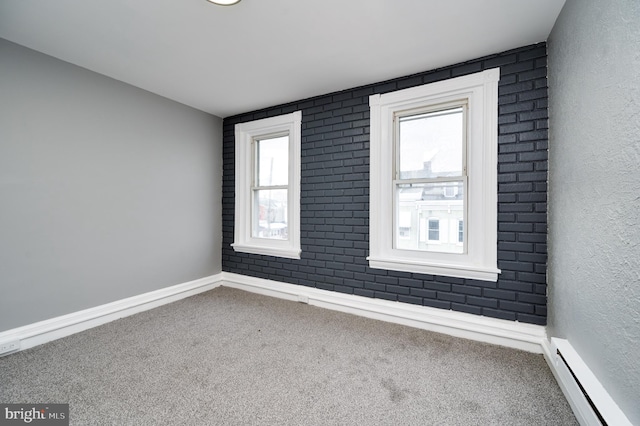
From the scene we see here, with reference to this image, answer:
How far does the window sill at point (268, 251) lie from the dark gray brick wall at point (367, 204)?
0.26ft

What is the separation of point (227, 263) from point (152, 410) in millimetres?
2525

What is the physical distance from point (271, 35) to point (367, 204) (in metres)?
1.77

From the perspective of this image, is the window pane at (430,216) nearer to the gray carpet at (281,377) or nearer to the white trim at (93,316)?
the gray carpet at (281,377)

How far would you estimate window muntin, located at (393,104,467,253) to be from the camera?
8.35 feet

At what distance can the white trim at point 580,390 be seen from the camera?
1.20 m

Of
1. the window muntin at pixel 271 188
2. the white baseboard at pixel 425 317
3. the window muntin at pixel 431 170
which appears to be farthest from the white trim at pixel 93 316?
the window muntin at pixel 431 170

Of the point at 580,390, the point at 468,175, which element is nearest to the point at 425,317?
the point at 580,390

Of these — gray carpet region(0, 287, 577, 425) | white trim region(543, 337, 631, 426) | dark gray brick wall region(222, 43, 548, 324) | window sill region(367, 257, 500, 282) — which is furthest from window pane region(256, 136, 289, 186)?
white trim region(543, 337, 631, 426)

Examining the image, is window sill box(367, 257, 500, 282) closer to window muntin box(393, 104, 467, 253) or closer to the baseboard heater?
window muntin box(393, 104, 467, 253)

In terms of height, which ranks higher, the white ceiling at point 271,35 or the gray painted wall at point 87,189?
the white ceiling at point 271,35

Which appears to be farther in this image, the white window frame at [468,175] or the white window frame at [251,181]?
the white window frame at [251,181]

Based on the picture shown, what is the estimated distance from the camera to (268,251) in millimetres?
3594

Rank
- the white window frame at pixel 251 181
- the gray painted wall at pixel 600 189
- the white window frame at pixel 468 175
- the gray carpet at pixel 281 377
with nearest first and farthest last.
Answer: the gray painted wall at pixel 600 189 → the gray carpet at pixel 281 377 → the white window frame at pixel 468 175 → the white window frame at pixel 251 181

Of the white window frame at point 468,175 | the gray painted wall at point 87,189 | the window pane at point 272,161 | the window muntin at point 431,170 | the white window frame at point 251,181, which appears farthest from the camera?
the window pane at point 272,161
